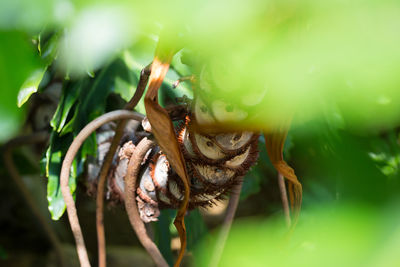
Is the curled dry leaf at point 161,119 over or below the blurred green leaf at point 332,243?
below

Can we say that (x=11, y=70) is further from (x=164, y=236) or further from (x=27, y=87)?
(x=164, y=236)

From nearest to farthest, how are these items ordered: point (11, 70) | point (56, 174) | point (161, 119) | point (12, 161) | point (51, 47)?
1. point (11, 70)
2. point (161, 119)
3. point (51, 47)
4. point (56, 174)
5. point (12, 161)

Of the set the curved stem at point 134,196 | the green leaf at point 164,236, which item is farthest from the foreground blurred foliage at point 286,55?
the green leaf at point 164,236

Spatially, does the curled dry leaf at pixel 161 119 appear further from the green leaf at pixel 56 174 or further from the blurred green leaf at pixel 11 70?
the green leaf at pixel 56 174

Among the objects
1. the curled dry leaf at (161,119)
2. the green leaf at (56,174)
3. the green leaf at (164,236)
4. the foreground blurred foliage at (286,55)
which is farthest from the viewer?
the green leaf at (164,236)

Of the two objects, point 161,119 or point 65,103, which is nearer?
point 161,119

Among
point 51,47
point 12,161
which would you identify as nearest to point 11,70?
point 51,47

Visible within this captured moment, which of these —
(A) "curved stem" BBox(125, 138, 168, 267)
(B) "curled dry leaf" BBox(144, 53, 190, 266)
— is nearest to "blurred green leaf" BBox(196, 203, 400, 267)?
(B) "curled dry leaf" BBox(144, 53, 190, 266)

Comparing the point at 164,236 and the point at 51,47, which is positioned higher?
the point at 51,47

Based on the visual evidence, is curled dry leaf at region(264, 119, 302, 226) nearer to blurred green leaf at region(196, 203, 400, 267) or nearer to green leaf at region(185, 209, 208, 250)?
blurred green leaf at region(196, 203, 400, 267)

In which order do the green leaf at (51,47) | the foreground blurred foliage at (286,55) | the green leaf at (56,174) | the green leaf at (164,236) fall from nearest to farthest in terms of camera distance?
1. the foreground blurred foliage at (286,55)
2. the green leaf at (51,47)
3. the green leaf at (56,174)
4. the green leaf at (164,236)

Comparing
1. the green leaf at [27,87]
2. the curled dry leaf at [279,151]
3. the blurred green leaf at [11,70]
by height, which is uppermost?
the blurred green leaf at [11,70]
